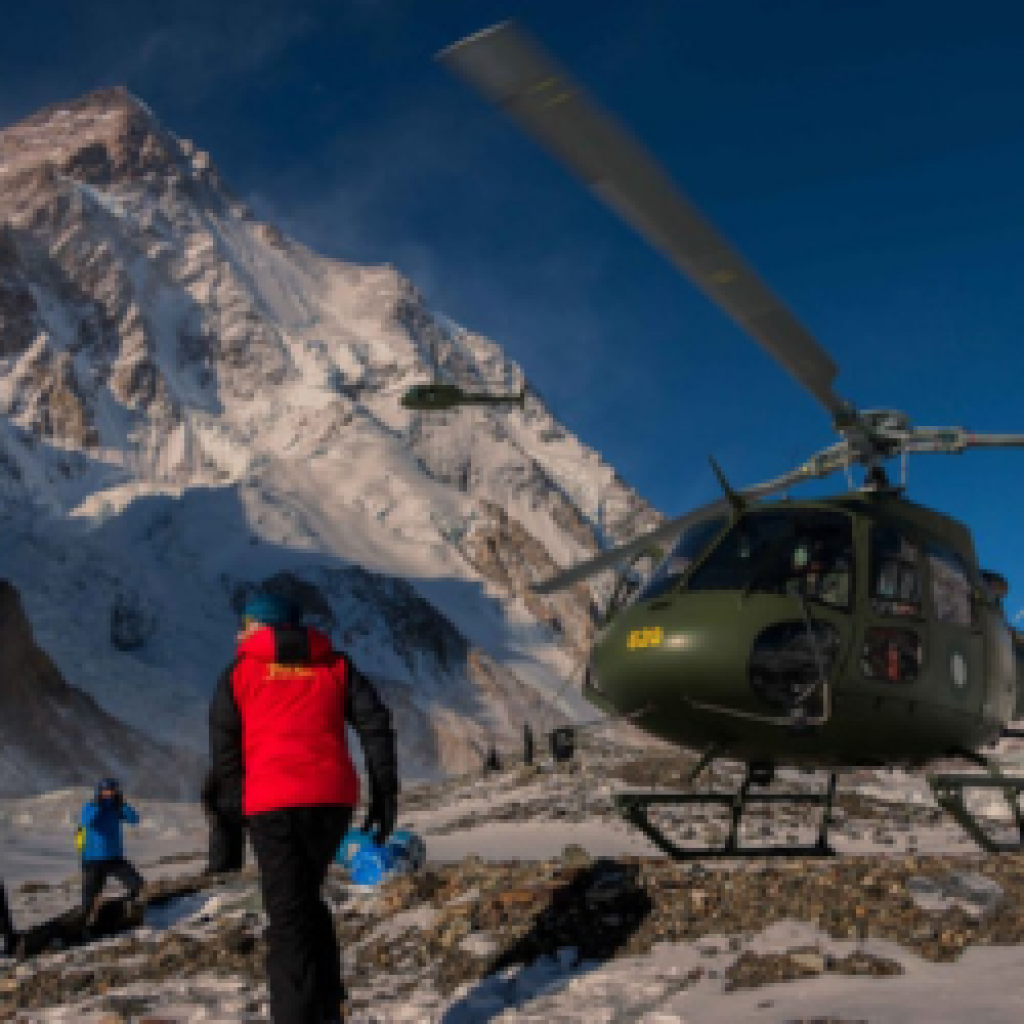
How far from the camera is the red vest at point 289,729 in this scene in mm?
4492

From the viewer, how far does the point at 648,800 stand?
7.29 meters

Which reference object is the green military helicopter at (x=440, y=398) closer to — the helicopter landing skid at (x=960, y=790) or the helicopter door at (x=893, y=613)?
the helicopter door at (x=893, y=613)

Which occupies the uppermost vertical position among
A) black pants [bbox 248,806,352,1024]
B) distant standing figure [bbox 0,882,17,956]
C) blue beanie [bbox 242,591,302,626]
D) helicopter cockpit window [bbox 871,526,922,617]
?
helicopter cockpit window [bbox 871,526,922,617]

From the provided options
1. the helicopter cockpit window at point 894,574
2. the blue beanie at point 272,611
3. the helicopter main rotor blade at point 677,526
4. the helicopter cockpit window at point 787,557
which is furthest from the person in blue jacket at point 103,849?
the helicopter cockpit window at point 894,574

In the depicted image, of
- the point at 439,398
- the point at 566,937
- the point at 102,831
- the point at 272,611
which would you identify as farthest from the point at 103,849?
the point at 439,398

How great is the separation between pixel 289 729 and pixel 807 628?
3576 mm

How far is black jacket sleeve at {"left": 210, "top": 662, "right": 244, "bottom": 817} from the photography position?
15.1 ft

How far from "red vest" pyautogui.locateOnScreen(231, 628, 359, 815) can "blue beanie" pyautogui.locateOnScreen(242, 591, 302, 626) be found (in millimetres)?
67

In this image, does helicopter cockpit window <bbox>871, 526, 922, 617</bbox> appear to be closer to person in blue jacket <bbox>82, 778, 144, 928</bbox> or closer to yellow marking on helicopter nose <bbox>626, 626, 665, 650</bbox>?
yellow marking on helicopter nose <bbox>626, 626, 665, 650</bbox>

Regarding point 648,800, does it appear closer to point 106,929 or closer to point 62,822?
point 106,929

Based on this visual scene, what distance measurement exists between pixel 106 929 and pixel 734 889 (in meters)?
5.10

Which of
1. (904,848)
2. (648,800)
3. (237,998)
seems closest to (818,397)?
(648,800)

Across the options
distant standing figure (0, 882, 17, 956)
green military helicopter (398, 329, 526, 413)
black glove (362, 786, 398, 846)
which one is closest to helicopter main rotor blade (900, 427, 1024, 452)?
black glove (362, 786, 398, 846)

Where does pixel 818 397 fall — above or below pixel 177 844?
above
